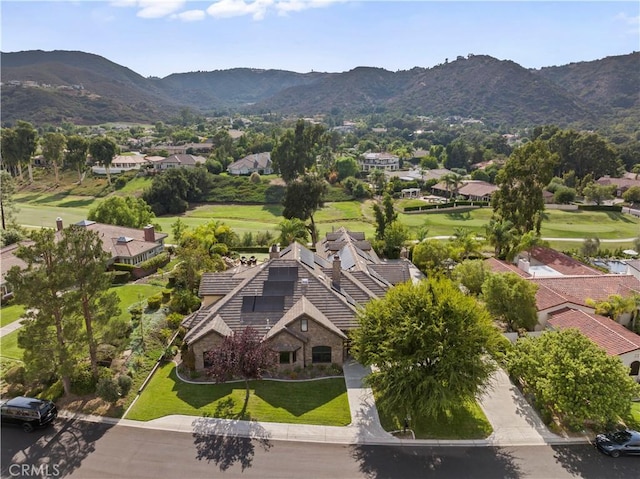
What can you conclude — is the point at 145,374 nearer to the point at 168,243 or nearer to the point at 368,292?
the point at 368,292

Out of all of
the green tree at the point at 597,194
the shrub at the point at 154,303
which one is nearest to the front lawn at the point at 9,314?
the shrub at the point at 154,303

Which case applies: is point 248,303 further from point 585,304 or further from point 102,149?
point 102,149

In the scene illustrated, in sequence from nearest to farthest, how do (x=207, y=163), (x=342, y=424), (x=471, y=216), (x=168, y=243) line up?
(x=342, y=424) → (x=168, y=243) → (x=471, y=216) → (x=207, y=163)

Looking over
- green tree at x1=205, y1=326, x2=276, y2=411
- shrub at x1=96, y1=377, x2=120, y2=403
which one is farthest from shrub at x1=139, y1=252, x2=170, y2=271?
green tree at x1=205, y1=326, x2=276, y2=411

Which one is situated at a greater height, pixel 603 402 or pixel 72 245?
pixel 72 245

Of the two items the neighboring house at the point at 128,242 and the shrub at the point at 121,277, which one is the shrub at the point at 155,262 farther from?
the shrub at the point at 121,277

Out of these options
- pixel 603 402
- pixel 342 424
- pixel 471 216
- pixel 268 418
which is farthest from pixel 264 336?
pixel 471 216

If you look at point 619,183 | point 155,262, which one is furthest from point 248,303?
point 619,183
